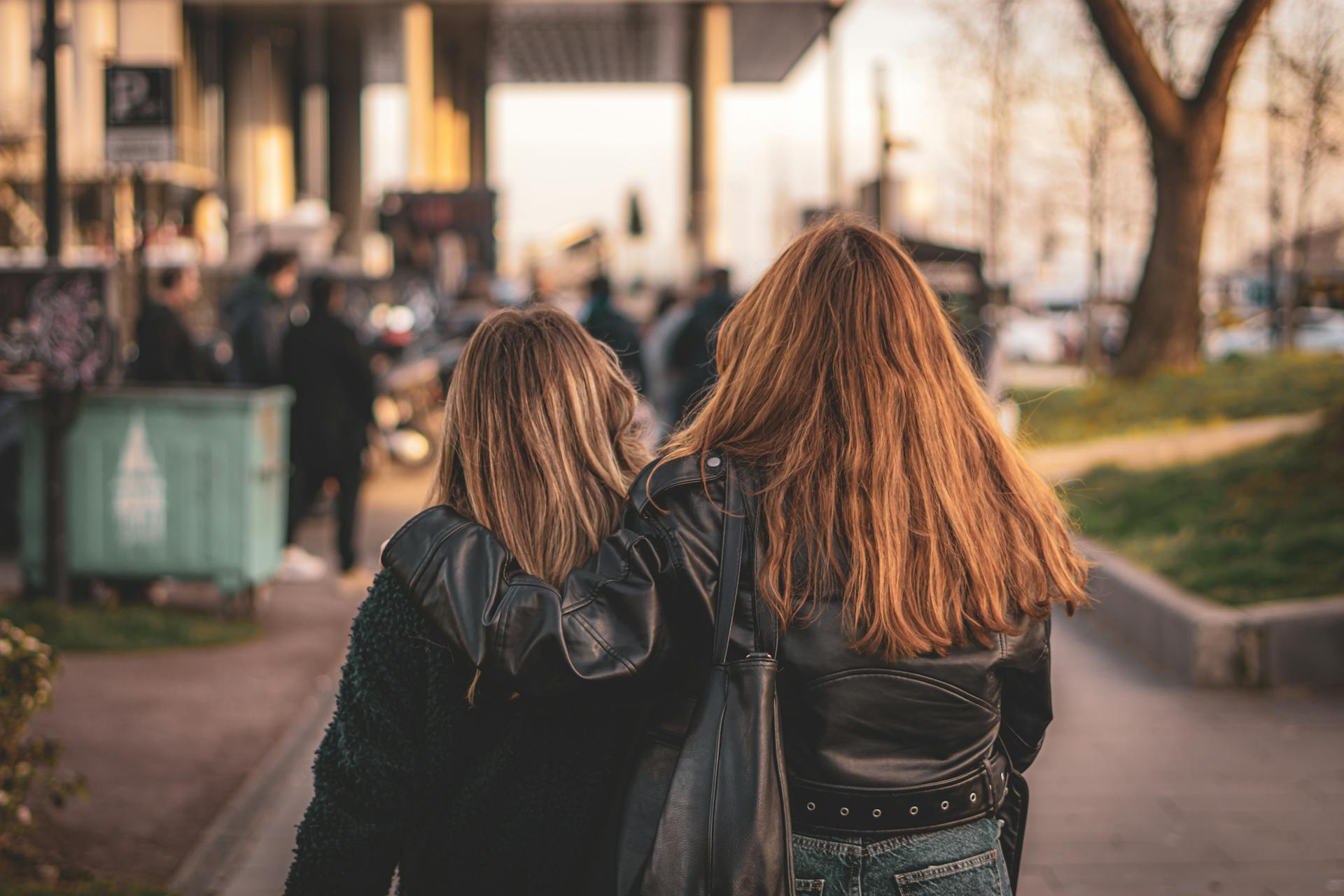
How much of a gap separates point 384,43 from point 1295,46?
32441 millimetres

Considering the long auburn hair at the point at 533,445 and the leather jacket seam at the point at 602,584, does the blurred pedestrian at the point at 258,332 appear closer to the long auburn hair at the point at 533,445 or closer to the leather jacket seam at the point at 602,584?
the long auburn hair at the point at 533,445

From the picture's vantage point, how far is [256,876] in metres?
4.61

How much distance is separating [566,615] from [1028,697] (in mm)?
823

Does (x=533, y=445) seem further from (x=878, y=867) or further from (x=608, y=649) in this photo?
(x=878, y=867)

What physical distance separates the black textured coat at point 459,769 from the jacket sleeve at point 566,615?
0.14 metres

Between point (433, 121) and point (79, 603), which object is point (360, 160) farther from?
point (79, 603)

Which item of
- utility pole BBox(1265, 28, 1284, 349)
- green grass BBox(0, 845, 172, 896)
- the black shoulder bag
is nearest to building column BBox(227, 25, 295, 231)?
utility pole BBox(1265, 28, 1284, 349)

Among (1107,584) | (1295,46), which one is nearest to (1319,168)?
(1295,46)

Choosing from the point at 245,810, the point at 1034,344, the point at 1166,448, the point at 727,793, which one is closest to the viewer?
the point at 727,793

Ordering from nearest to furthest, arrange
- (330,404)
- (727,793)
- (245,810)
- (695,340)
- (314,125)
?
1. (727,793)
2. (245,810)
3. (330,404)
4. (695,340)
5. (314,125)

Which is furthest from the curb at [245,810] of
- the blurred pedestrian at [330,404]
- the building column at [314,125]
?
the building column at [314,125]

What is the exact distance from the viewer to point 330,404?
32.0 ft

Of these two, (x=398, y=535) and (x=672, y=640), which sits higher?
(x=398, y=535)

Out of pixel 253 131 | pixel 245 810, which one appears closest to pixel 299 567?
pixel 245 810
